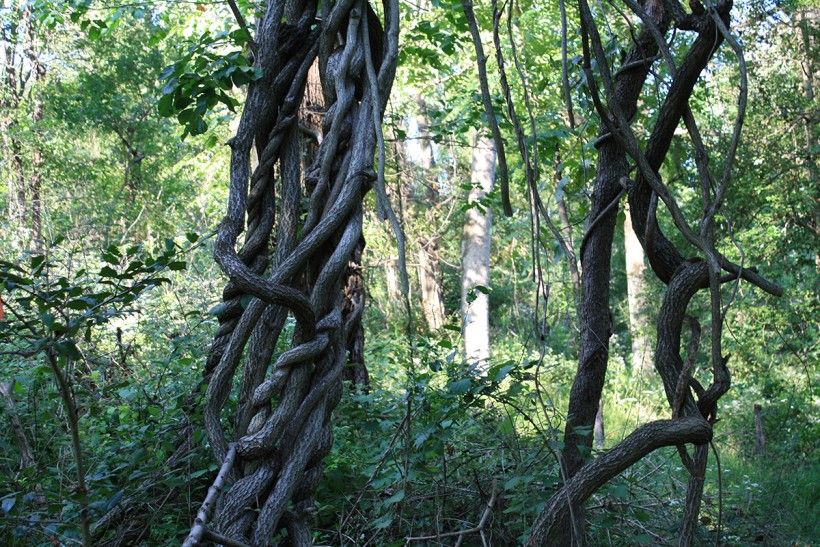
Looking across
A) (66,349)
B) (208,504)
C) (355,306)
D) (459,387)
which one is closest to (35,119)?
(355,306)

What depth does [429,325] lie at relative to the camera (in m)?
17.2

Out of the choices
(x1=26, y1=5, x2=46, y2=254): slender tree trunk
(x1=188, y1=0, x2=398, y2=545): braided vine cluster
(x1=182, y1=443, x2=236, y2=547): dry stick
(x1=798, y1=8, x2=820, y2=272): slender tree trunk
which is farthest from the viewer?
(x1=26, y1=5, x2=46, y2=254): slender tree trunk

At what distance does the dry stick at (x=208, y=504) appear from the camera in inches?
53.2

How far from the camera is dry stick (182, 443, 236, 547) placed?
1352mm

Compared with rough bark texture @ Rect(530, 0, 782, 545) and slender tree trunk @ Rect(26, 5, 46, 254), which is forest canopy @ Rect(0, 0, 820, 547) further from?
slender tree trunk @ Rect(26, 5, 46, 254)

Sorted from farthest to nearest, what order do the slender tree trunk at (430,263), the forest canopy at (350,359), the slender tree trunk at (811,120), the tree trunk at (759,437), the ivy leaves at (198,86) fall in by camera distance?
the slender tree trunk at (430,263) < the slender tree trunk at (811,120) < the tree trunk at (759,437) < the ivy leaves at (198,86) < the forest canopy at (350,359)

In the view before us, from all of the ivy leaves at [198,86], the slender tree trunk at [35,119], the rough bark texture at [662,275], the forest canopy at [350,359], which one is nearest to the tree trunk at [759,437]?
the forest canopy at [350,359]

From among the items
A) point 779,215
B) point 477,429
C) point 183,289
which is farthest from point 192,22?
point 477,429

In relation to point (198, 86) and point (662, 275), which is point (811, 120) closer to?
point (662, 275)

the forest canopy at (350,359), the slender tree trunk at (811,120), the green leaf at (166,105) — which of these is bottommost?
the forest canopy at (350,359)

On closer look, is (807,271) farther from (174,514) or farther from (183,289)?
(174,514)

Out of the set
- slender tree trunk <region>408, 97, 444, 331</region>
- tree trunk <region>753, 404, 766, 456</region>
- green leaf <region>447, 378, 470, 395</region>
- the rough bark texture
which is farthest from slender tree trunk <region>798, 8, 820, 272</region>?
slender tree trunk <region>408, 97, 444, 331</region>

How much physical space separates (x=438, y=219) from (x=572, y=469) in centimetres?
1573

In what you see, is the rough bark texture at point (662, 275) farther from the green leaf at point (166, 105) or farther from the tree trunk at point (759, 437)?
the tree trunk at point (759, 437)
